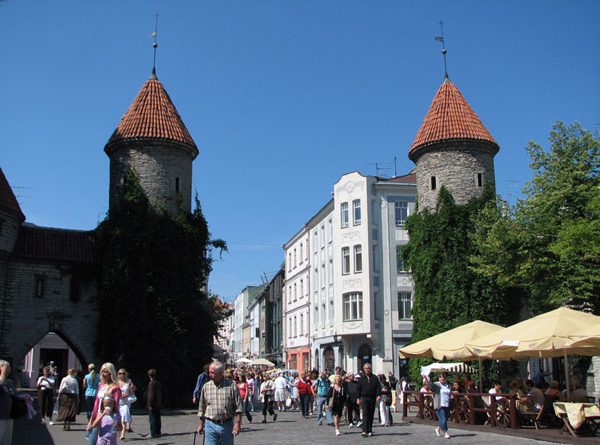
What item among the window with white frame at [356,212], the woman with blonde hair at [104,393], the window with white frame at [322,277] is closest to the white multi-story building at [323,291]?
the window with white frame at [322,277]

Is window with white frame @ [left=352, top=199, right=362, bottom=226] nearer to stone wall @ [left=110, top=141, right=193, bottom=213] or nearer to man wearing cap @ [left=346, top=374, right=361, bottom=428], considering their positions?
stone wall @ [left=110, top=141, right=193, bottom=213]

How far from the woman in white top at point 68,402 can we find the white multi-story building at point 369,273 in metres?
26.1

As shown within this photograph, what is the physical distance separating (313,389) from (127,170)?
14.9m

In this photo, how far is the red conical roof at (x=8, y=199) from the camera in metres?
30.5

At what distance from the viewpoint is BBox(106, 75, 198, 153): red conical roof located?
32.9 metres

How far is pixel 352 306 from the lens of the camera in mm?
44844

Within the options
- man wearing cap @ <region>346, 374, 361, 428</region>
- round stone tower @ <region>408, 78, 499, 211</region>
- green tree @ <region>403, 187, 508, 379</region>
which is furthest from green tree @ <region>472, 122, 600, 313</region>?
man wearing cap @ <region>346, 374, 361, 428</region>

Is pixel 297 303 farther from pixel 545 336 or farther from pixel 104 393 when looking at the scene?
pixel 104 393

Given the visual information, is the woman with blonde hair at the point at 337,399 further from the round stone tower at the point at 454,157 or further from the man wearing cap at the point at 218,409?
the round stone tower at the point at 454,157

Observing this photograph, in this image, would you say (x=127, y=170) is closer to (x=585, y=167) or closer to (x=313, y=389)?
(x=313, y=389)

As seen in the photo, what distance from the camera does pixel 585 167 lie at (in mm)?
28594

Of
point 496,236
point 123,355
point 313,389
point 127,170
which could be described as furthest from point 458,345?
point 127,170

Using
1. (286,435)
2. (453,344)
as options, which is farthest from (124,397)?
(453,344)

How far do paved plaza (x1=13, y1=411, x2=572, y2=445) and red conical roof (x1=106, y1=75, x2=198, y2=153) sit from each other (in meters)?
15.5
